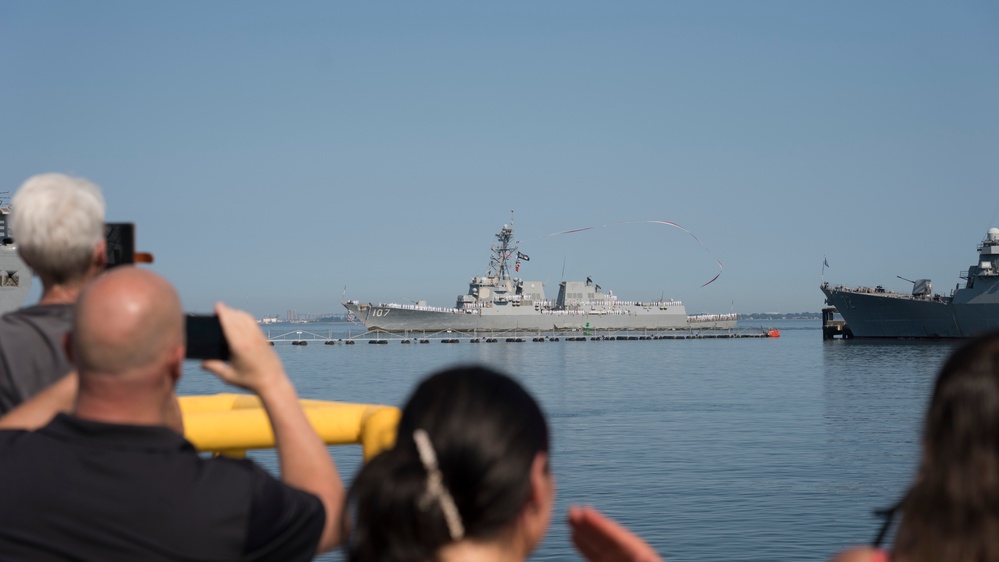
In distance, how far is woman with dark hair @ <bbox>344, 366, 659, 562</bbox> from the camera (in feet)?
3.55

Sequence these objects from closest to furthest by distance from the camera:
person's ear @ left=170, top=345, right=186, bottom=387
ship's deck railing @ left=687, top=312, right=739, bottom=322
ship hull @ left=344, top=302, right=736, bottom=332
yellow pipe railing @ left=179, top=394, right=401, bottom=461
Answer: person's ear @ left=170, top=345, right=186, bottom=387
yellow pipe railing @ left=179, top=394, right=401, bottom=461
ship hull @ left=344, top=302, right=736, bottom=332
ship's deck railing @ left=687, top=312, right=739, bottom=322

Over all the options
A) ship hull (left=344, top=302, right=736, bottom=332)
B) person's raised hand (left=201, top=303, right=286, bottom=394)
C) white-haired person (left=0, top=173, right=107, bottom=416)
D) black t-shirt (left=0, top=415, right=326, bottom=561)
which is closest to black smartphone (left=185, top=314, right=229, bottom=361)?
person's raised hand (left=201, top=303, right=286, bottom=394)

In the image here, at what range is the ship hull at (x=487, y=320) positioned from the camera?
78000 mm

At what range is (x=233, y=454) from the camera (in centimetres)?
239

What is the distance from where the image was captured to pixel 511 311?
7944 cm

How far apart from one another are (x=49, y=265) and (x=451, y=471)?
1.03m

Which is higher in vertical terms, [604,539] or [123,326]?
[123,326]

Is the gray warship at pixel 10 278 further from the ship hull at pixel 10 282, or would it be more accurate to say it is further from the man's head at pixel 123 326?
the man's head at pixel 123 326

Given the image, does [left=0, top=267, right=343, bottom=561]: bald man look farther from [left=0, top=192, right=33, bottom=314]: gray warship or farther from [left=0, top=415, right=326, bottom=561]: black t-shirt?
[left=0, top=192, right=33, bottom=314]: gray warship

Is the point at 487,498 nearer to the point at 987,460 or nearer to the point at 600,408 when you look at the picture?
the point at 987,460

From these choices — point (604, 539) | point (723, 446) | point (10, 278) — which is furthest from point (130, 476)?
point (10, 278)

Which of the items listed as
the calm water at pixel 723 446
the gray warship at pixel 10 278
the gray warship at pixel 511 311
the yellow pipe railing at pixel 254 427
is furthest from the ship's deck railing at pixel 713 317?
the yellow pipe railing at pixel 254 427

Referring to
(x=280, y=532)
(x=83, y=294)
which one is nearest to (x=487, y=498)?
(x=280, y=532)

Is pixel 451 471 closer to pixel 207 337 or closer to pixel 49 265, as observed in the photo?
pixel 207 337
